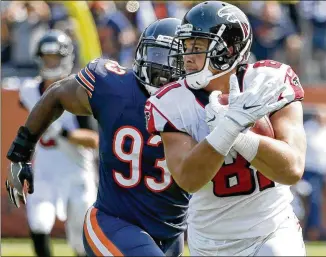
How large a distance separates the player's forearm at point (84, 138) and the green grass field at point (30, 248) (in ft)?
6.13

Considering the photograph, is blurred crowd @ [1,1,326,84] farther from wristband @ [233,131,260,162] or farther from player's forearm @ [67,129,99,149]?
wristband @ [233,131,260,162]

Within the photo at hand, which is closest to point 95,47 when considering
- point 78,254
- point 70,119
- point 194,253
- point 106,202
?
point 70,119

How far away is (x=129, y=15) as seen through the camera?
10.7m

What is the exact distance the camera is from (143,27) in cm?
1040

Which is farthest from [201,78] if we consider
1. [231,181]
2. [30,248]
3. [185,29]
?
[30,248]

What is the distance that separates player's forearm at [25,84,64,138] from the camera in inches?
180

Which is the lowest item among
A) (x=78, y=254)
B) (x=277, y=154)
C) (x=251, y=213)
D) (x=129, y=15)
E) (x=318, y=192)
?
(x=318, y=192)

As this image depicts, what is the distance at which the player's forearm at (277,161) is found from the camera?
334 cm

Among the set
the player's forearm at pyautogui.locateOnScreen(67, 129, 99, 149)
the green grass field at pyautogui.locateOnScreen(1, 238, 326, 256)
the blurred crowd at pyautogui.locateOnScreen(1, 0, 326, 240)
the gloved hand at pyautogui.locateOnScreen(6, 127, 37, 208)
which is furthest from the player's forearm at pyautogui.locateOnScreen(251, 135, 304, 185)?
the blurred crowd at pyautogui.locateOnScreen(1, 0, 326, 240)

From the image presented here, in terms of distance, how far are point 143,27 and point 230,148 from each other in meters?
7.17

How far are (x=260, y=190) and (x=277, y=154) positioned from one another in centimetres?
31

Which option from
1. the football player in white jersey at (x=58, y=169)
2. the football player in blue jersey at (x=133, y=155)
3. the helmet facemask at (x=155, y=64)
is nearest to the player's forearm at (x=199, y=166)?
the football player in blue jersey at (x=133, y=155)

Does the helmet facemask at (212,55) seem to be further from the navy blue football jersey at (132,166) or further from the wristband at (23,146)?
the wristband at (23,146)

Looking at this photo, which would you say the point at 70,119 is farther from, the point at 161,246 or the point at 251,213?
the point at 251,213
